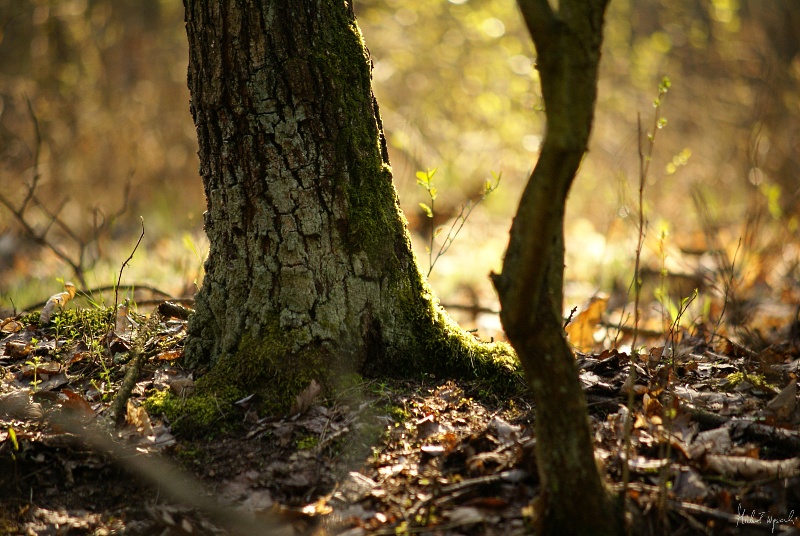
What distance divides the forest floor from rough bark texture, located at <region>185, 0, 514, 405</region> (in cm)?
20

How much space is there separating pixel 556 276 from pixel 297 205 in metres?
1.18

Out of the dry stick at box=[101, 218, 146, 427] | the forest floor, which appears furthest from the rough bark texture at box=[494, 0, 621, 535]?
the dry stick at box=[101, 218, 146, 427]

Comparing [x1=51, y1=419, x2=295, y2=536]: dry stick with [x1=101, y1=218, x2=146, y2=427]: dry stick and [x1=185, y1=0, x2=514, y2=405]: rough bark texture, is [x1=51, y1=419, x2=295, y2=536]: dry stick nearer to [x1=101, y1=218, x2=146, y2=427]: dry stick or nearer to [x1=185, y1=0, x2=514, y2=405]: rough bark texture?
[x1=101, y1=218, x2=146, y2=427]: dry stick

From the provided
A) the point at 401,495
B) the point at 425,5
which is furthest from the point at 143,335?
the point at 425,5

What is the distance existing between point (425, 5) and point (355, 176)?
21.8 feet

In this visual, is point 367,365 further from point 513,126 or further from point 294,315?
point 513,126

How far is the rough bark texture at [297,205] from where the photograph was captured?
2.46 metres

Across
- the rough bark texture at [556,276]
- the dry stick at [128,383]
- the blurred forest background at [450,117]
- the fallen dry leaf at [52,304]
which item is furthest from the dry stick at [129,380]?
the blurred forest background at [450,117]

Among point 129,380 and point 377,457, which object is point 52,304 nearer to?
point 129,380

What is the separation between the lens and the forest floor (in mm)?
1946

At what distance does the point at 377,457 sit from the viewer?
88.4 inches

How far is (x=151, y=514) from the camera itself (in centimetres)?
203

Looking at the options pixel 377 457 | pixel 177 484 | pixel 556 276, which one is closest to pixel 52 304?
pixel 177 484

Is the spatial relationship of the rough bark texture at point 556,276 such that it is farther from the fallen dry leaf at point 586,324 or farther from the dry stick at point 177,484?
the fallen dry leaf at point 586,324
